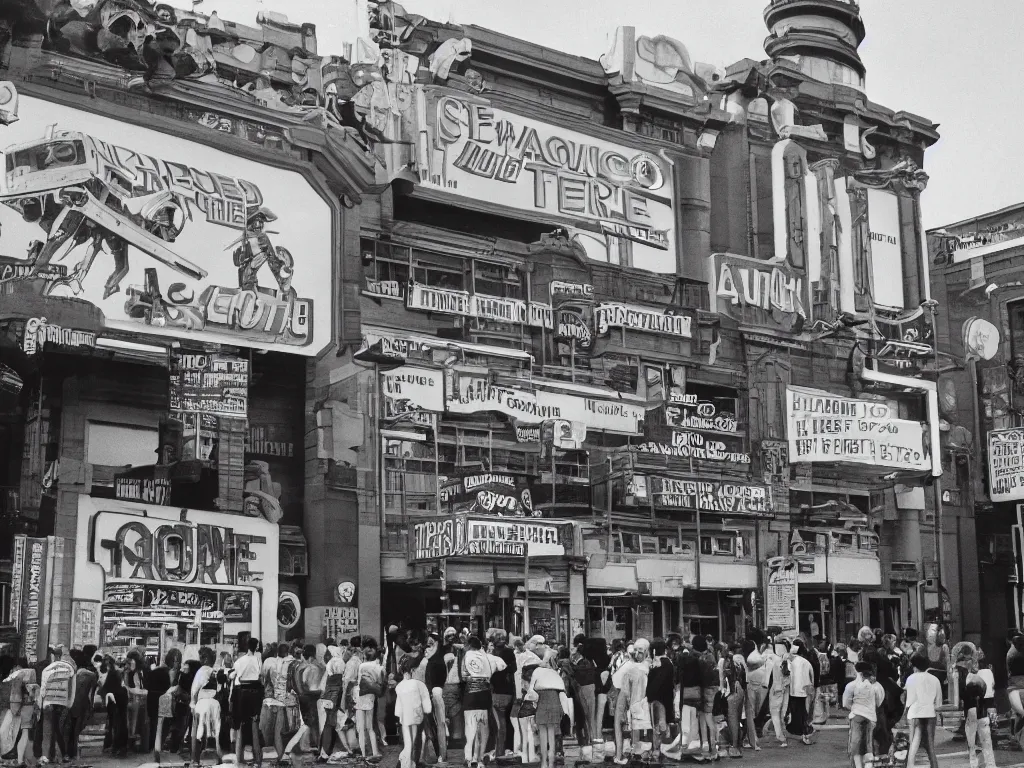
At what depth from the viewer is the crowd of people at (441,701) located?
23.3 meters

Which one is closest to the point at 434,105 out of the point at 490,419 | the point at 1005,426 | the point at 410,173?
the point at 410,173

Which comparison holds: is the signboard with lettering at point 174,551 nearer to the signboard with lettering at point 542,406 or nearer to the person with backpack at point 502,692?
the signboard with lettering at point 542,406

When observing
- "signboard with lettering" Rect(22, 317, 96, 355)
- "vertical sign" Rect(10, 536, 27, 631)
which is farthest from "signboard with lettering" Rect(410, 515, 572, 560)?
"vertical sign" Rect(10, 536, 27, 631)

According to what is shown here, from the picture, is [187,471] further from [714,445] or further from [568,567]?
[714,445]

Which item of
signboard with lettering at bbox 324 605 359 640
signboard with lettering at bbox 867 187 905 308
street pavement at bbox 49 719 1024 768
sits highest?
signboard with lettering at bbox 867 187 905 308

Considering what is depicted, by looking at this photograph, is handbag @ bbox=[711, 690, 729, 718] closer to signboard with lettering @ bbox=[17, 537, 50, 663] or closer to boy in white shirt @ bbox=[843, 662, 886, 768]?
boy in white shirt @ bbox=[843, 662, 886, 768]

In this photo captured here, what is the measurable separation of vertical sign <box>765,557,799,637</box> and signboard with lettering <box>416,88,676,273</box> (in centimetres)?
1039

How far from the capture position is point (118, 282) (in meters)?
36.0

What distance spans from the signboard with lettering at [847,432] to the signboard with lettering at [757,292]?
2537 mm

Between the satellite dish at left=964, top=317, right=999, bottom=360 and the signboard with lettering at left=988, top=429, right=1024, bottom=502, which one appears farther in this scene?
the satellite dish at left=964, top=317, right=999, bottom=360

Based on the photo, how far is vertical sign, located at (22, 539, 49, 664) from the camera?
110 ft

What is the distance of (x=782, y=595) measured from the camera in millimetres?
46125

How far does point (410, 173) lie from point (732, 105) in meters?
15.2

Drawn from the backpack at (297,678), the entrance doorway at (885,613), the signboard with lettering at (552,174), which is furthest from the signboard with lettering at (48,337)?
A: the entrance doorway at (885,613)
